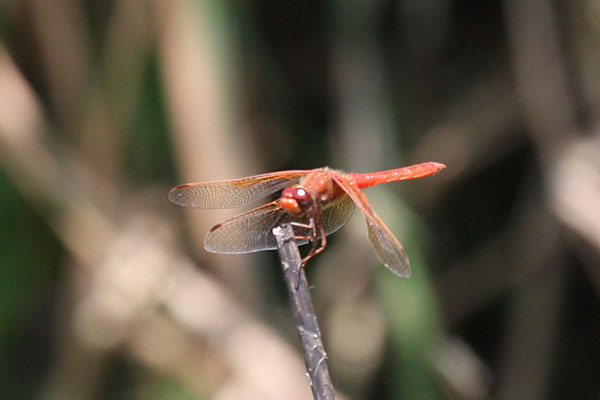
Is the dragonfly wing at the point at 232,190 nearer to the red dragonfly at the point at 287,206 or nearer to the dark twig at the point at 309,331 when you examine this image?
the red dragonfly at the point at 287,206

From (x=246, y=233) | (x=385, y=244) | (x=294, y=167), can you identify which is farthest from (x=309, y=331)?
(x=294, y=167)

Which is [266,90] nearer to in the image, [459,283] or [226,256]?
[226,256]

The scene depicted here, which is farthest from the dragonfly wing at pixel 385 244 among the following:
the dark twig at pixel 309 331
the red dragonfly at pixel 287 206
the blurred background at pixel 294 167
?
the blurred background at pixel 294 167

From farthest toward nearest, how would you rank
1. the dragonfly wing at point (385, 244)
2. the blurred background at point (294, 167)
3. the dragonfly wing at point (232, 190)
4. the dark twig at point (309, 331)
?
1. the blurred background at point (294, 167)
2. the dragonfly wing at point (232, 190)
3. the dragonfly wing at point (385, 244)
4. the dark twig at point (309, 331)

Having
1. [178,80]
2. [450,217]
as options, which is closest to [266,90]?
[178,80]

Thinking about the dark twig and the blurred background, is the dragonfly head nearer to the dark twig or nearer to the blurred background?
the dark twig

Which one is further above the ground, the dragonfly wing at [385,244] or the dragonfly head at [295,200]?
the dragonfly head at [295,200]
